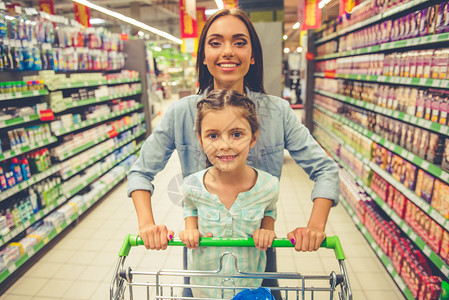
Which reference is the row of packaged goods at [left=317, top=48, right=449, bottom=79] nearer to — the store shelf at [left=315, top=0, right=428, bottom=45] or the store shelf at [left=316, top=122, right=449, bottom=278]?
the store shelf at [left=315, top=0, right=428, bottom=45]

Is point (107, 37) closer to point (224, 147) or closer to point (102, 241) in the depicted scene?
point (102, 241)

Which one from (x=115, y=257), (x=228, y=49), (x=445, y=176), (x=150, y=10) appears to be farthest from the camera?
(x=150, y=10)

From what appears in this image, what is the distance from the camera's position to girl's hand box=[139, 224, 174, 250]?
3.81 feet

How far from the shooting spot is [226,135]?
1.11 metres

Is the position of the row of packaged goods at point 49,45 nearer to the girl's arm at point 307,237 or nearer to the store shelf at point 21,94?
the store shelf at point 21,94

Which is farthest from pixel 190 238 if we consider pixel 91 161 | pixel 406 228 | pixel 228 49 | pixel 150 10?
pixel 150 10

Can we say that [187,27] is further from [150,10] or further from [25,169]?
[150,10]

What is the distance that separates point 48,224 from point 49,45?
2009mm

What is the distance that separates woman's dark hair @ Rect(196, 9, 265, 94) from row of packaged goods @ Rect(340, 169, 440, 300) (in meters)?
1.69

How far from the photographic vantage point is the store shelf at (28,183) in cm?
280

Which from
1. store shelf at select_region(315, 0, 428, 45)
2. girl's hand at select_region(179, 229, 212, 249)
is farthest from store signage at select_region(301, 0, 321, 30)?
girl's hand at select_region(179, 229, 212, 249)

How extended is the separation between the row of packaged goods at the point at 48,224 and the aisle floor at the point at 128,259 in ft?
0.69

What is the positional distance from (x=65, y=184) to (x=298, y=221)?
2887 millimetres

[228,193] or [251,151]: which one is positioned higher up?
[251,151]
